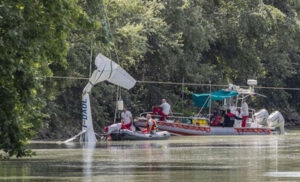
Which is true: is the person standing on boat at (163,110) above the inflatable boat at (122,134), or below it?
above

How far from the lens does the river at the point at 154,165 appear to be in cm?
2152

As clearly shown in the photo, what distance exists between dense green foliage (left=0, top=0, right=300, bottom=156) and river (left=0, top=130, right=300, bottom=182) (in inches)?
55.6

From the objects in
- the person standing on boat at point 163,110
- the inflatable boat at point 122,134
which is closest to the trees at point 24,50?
the inflatable boat at point 122,134

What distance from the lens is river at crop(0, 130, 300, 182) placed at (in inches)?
847

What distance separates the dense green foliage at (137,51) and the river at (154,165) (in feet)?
4.63

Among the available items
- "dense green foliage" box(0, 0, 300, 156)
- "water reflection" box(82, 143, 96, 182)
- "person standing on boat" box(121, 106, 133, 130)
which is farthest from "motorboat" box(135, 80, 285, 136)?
"water reflection" box(82, 143, 96, 182)

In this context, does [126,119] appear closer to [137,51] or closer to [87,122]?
[87,122]

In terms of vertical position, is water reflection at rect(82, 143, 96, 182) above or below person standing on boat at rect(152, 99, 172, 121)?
below

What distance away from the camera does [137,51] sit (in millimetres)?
50812

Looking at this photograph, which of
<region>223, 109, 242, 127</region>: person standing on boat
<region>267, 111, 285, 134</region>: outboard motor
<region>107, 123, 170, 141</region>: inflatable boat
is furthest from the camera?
<region>267, 111, 285, 134</region>: outboard motor

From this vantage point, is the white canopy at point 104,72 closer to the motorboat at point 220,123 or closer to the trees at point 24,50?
the motorboat at point 220,123

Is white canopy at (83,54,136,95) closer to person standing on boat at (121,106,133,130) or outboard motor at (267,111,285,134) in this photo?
person standing on boat at (121,106,133,130)

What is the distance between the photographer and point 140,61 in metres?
58.2

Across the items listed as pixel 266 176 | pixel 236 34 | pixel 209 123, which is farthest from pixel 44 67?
pixel 236 34
